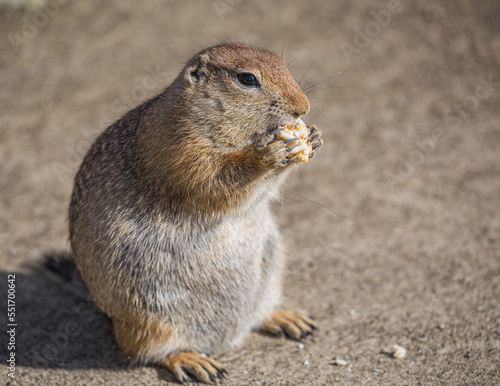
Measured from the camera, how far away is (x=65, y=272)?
5551 mm

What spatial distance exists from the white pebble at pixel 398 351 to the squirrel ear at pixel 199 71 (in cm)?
299

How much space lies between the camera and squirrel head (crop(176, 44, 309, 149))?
3.92m

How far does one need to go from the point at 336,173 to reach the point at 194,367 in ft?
13.5

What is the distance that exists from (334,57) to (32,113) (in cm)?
550

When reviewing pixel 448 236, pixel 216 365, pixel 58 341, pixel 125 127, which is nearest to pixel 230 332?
pixel 216 365

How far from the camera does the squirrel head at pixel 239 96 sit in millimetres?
3924

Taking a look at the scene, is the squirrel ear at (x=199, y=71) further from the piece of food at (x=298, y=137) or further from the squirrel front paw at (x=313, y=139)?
Answer: the squirrel front paw at (x=313, y=139)

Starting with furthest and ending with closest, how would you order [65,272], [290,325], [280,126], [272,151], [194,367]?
[65,272] → [290,325] → [194,367] → [280,126] → [272,151]

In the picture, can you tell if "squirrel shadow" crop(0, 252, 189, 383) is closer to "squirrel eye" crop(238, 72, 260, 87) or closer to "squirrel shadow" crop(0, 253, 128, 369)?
"squirrel shadow" crop(0, 253, 128, 369)

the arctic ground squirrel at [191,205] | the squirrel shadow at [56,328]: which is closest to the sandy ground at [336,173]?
the squirrel shadow at [56,328]

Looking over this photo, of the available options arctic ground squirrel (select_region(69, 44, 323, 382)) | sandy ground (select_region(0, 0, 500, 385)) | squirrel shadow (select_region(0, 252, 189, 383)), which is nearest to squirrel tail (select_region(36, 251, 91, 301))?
squirrel shadow (select_region(0, 252, 189, 383))

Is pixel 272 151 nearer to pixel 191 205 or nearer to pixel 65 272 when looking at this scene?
pixel 191 205

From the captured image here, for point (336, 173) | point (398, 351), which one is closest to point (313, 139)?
point (398, 351)

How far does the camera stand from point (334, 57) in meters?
9.79
